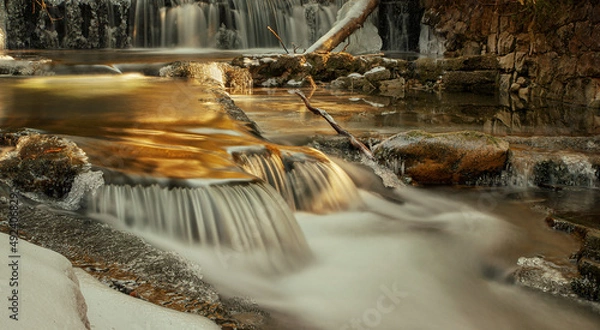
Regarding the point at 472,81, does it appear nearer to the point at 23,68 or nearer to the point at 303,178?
the point at 303,178

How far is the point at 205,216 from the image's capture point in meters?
3.51

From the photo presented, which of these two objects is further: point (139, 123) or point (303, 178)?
point (139, 123)

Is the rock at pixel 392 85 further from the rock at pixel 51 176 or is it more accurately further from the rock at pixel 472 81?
the rock at pixel 51 176

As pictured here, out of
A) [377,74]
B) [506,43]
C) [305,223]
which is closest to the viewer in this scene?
[305,223]

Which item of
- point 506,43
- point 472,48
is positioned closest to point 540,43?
point 506,43

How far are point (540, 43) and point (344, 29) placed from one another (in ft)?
13.9

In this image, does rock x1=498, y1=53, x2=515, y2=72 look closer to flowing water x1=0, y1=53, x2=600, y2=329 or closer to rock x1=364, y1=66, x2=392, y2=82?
rock x1=364, y1=66, x2=392, y2=82

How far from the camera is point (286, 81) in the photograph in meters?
11.9

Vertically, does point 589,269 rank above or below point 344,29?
below

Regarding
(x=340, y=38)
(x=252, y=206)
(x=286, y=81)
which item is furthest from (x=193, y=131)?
(x=340, y=38)

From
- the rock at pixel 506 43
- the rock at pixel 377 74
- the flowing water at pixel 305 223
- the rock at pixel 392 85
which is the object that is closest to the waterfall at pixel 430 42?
the rock at pixel 506 43

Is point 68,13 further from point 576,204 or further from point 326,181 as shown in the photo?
point 576,204

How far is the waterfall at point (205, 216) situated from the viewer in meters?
3.45

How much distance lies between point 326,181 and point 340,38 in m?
8.52
